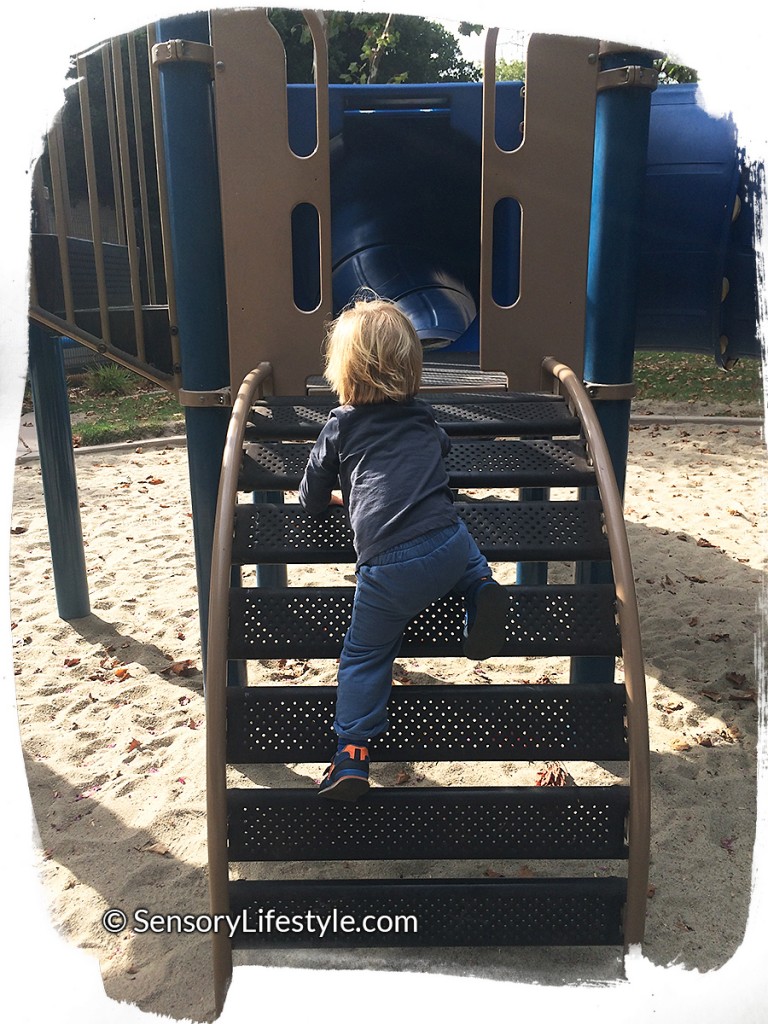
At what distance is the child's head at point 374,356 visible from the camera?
2484mm

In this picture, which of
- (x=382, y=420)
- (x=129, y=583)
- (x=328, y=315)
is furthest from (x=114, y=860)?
(x=129, y=583)

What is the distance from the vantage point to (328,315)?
10.6 feet

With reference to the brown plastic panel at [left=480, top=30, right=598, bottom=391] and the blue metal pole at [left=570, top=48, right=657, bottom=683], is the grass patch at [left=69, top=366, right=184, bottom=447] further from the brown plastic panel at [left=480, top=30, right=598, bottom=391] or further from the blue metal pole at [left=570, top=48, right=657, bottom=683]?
the blue metal pole at [left=570, top=48, right=657, bottom=683]

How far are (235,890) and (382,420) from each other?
1.38 metres

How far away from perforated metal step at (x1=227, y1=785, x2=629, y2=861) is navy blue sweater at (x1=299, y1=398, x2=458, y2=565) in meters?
0.69

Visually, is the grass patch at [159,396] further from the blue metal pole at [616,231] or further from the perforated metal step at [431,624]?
the perforated metal step at [431,624]

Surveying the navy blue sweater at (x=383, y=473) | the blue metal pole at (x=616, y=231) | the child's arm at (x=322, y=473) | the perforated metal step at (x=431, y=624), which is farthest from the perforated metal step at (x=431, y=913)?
the blue metal pole at (x=616, y=231)

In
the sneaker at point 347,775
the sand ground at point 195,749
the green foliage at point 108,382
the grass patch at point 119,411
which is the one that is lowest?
the sand ground at point 195,749

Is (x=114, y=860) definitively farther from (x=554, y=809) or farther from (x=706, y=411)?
(x=706, y=411)

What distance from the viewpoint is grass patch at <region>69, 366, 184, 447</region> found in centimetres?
956

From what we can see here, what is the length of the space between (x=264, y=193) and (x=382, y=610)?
5.39 feet

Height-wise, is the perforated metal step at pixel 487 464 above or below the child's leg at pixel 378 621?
above

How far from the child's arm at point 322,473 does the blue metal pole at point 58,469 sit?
7.95ft

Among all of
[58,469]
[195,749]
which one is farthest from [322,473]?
[58,469]
